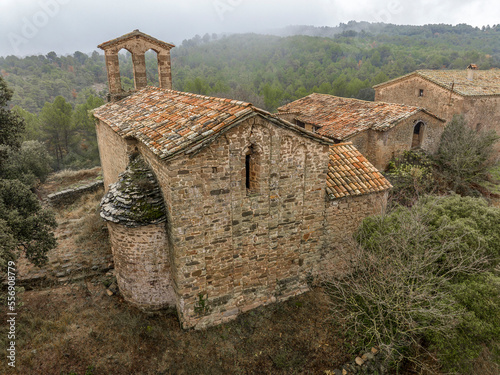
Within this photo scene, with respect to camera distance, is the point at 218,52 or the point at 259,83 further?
the point at 218,52

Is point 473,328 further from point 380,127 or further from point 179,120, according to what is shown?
point 380,127

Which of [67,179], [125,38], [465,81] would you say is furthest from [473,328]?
[67,179]

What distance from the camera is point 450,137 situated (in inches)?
725

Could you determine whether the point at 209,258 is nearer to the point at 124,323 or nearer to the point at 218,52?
the point at 124,323

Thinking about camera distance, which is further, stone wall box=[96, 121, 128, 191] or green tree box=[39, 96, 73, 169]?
green tree box=[39, 96, 73, 169]

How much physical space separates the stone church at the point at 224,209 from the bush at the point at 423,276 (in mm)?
1586

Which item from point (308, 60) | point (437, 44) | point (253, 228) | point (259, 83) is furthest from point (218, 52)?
point (253, 228)

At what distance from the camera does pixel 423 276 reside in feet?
21.2

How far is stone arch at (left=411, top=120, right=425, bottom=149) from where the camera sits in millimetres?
17531

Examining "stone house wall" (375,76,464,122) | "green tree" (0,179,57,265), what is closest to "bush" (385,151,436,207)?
"stone house wall" (375,76,464,122)

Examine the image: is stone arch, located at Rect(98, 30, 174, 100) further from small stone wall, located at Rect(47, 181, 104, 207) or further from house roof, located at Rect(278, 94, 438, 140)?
house roof, located at Rect(278, 94, 438, 140)

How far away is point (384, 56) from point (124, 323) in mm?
73651

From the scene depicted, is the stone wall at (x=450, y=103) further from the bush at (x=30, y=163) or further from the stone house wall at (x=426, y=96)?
the bush at (x=30, y=163)

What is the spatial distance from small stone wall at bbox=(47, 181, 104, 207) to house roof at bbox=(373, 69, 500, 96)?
2241 cm
